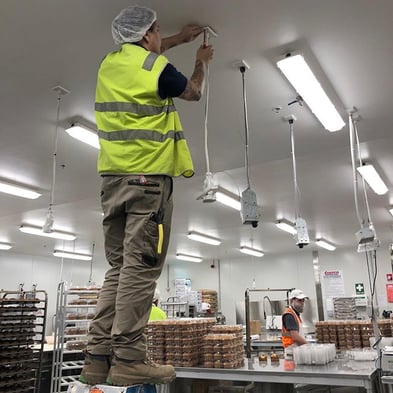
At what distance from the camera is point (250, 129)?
14.3 feet

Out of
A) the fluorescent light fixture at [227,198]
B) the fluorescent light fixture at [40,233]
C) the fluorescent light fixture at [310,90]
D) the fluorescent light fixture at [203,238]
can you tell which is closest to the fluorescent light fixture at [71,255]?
the fluorescent light fixture at [40,233]

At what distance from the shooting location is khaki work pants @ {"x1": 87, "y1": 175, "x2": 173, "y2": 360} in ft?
5.01

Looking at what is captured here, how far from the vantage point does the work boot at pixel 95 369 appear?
5.31ft

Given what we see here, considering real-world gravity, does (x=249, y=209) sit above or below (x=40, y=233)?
below

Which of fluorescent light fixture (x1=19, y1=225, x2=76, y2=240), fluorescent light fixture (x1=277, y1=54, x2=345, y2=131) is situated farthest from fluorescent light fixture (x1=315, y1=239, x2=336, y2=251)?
fluorescent light fixture (x1=277, y1=54, x2=345, y2=131)

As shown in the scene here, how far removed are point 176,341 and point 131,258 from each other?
8.96ft

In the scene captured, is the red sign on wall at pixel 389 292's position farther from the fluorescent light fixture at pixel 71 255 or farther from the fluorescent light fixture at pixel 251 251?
the fluorescent light fixture at pixel 71 255

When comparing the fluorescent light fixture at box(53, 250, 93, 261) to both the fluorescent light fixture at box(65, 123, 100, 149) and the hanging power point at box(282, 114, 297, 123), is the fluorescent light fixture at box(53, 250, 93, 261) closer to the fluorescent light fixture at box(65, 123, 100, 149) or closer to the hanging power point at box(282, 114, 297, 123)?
the fluorescent light fixture at box(65, 123, 100, 149)

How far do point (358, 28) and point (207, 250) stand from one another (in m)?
10.4

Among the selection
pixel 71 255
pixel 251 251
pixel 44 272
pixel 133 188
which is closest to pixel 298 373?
pixel 133 188

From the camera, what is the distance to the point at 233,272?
14.7m

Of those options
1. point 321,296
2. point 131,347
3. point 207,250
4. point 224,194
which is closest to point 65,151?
point 224,194

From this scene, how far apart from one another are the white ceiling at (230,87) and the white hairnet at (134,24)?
751mm

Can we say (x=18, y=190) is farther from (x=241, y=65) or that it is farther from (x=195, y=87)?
(x=195, y=87)
